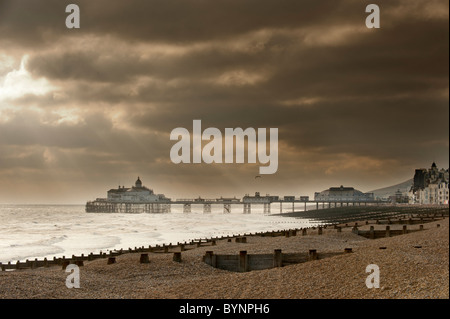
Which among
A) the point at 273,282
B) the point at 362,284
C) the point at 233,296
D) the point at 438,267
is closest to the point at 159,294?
the point at 233,296

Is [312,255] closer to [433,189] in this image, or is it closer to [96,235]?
[96,235]

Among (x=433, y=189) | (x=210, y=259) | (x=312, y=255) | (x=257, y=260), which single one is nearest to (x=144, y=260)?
(x=210, y=259)

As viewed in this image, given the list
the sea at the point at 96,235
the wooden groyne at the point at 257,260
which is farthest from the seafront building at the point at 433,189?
the wooden groyne at the point at 257,260

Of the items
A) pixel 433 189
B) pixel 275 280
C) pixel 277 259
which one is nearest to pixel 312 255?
pixel 277 259

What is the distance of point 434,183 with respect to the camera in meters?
162

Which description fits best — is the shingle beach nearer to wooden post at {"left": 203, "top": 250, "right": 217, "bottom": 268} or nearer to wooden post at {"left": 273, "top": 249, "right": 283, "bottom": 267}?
wooden post at {"left": 203, "top": 250, "right": 217, "bottom": 268}

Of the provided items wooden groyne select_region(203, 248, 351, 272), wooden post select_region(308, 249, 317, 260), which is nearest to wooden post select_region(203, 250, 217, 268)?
wooden groyne select_region(203, 248, 351, 272)

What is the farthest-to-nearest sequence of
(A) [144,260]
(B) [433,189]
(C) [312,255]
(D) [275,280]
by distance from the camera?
(B) [433,189]
(A) [144,260]
(C) [312,255]
(D) [275,280]

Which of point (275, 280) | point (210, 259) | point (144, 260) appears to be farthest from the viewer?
point (144, 260)

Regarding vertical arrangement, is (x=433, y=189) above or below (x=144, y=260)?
above

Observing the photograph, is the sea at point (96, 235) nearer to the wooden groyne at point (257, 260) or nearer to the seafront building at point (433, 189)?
the wooden groyne at point (257, 260)

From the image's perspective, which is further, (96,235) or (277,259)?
(96,235)

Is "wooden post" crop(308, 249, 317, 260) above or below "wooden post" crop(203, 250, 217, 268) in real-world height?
above
